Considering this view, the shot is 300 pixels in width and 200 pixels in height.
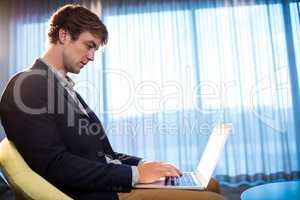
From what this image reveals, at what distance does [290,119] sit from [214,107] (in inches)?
26.4

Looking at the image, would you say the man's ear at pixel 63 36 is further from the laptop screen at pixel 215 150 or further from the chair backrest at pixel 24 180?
the laptop screen at pixel 215 150

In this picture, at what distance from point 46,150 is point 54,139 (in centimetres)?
4

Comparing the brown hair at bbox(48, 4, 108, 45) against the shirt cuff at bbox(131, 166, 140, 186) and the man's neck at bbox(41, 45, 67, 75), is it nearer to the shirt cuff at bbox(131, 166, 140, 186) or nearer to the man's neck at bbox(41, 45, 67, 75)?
the man's neck at bbox(41, 45, 67, 75)

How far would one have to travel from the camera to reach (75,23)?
1057 mm

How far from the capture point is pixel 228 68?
2.61 metres

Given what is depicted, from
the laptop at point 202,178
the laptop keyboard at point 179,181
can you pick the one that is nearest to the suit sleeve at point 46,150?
the laptop at point 202,178

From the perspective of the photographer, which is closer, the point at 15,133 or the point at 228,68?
the point at 15,133

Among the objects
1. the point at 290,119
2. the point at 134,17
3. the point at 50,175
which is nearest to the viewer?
the point at 50,175

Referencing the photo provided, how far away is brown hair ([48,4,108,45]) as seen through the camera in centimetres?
106

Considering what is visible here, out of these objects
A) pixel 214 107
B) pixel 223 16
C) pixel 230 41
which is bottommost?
pixel 214 107

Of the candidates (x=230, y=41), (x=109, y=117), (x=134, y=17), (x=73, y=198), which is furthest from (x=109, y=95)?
(x=73, y=198)

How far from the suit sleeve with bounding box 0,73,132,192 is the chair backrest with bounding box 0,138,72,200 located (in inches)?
0.9

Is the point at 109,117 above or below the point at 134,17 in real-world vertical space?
below

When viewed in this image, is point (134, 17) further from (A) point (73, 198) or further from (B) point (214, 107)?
(A) point (73, 198)
